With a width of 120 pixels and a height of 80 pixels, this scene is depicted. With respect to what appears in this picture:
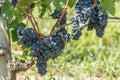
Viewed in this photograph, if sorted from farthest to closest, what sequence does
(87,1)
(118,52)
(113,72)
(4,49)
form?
(118,52) → (113,72) → (4,49) → (87,1)

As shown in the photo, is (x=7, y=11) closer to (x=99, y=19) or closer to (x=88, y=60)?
(x=99, y=19)

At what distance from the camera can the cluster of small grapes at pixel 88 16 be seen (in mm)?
2223

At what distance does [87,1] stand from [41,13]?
0.39m

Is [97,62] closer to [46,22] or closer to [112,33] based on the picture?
[112,33]

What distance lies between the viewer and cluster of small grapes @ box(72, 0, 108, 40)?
222 centimetres

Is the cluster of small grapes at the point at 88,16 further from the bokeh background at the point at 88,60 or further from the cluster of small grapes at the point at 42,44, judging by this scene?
the bokeh background at the point at 88,60

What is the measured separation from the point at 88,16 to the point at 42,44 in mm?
278

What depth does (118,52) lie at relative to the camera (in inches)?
184

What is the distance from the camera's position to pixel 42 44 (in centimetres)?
227

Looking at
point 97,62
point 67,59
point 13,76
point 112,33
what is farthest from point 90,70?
point 13,76

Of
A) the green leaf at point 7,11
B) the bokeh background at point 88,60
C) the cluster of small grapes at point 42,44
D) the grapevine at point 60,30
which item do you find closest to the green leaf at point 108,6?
the grapevine at point 60,30

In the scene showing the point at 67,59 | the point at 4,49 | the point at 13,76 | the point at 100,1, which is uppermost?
the point at 100,1

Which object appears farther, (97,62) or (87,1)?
(97,62)

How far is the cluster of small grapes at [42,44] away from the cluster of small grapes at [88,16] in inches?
3.7
